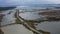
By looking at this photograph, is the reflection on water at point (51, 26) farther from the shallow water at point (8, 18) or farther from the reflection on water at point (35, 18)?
the shallow water at point (8, 18)

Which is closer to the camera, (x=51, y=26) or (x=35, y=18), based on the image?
(x=51, y=26)

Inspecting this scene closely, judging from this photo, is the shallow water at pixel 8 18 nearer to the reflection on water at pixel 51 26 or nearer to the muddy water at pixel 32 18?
the muddy water at pixel 32 18

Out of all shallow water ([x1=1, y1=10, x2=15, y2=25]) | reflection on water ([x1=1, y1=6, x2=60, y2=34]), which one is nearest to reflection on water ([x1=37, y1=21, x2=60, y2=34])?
reflection on water ([x1=1, y1=6, x2=60, y2=34])

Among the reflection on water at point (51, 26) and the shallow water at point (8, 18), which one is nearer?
the reflection on water at point (51, 26)

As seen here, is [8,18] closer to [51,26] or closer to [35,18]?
[35,18]

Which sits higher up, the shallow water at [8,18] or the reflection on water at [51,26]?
the shallow water at [8,18]

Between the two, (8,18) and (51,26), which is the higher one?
(8,18)

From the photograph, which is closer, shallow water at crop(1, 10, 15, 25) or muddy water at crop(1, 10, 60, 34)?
muddy water at crop(1, 10, 60, 34)

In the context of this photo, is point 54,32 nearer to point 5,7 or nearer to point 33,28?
point 33,28

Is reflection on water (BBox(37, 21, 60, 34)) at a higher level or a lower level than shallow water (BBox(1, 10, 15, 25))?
lower

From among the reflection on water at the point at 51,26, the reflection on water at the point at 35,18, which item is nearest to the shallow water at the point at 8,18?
the reflection on water at the point at 35,18

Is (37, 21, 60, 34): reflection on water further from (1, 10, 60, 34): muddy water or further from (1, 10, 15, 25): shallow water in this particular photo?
(1, 10, 15, 25): shallow water

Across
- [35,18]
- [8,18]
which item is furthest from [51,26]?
[8,18]
